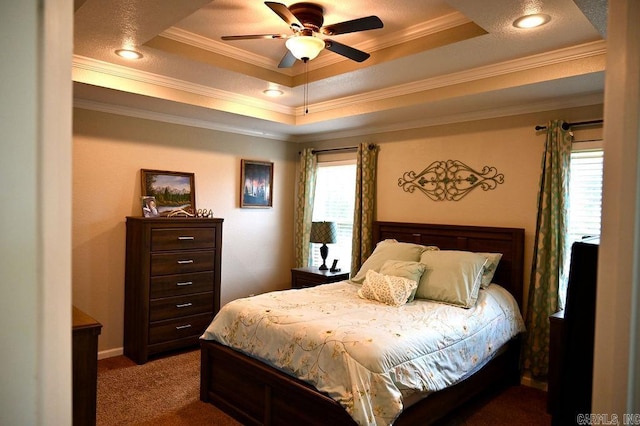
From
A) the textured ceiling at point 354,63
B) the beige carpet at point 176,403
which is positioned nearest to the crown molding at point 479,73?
the textured ceiling at point 354,63

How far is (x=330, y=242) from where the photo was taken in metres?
4.63

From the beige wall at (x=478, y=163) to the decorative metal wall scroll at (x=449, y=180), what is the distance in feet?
0.15

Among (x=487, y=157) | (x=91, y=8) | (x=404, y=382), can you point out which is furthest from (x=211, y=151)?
(x=404, y=382)

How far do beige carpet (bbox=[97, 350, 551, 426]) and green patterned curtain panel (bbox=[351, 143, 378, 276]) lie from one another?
6.24 ft

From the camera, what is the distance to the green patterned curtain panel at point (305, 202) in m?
5.33

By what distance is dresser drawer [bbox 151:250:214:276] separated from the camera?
389cm

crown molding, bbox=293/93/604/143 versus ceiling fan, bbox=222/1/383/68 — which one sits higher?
ceiling fan, bbox=222/1/383/68

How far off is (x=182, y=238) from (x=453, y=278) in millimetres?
2531

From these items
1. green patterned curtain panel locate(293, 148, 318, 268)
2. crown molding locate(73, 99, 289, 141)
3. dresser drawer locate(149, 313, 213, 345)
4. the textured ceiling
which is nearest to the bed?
dresser drawer locate(149, 313, 213, 345)

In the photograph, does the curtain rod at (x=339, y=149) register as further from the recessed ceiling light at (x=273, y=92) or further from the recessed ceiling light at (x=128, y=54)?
the recessed ceiling light at (x=128, y=54)

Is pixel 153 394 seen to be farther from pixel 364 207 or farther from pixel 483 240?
pixel 483 240

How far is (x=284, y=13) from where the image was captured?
7.51 ft

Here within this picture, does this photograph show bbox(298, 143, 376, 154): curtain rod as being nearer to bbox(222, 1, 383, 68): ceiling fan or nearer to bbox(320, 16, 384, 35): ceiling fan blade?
bbox(222, 1, 383, 68): ceiling fan

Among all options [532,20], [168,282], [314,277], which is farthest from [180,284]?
[532,20]
